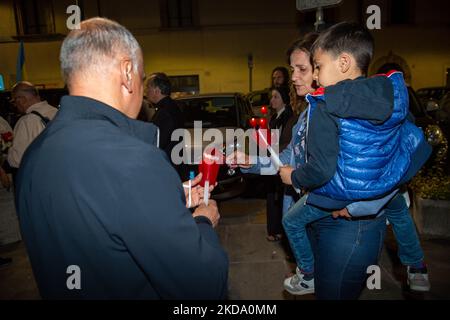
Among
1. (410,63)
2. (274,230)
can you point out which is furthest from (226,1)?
(274,230)

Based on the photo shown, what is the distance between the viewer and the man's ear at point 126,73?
1229 mm

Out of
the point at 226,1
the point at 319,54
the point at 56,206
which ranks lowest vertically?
the point at 56,206

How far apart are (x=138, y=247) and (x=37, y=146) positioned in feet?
1.54

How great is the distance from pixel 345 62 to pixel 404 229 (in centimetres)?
143

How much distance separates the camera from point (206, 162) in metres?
1.84

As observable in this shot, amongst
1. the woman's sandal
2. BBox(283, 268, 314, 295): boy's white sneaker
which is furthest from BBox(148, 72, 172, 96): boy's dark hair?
BBox(283, 268, 314, 295): boy's white sneaker

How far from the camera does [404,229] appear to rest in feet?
8.13

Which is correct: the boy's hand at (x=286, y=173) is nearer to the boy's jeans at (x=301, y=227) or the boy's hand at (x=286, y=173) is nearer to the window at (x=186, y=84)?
the boy's jeans at (x=301, y=227)

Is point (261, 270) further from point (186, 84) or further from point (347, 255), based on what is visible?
point (186, 84)

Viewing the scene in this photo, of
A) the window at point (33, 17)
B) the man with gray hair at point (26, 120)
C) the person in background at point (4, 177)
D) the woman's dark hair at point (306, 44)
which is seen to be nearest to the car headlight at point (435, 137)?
the woman's dark hair at point (306, 44)

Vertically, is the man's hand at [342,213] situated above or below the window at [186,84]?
below

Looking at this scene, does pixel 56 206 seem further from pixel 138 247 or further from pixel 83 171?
pixel 138 247

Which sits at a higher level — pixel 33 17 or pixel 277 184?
pixel 33 17

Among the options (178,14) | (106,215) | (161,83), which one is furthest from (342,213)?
(178,14)
